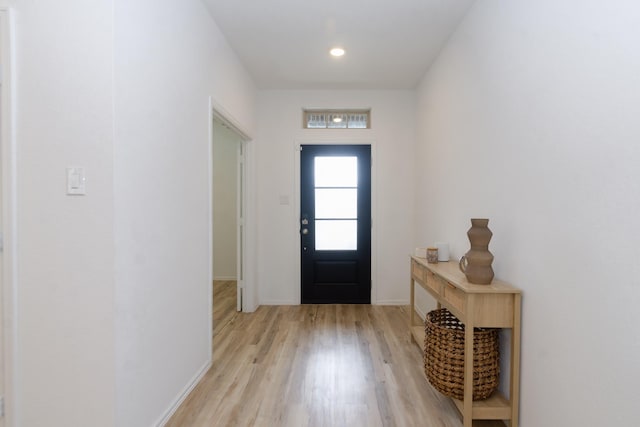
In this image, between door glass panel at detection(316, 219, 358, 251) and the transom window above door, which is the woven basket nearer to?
door glass panel at detection(316, 219, 358, 251)

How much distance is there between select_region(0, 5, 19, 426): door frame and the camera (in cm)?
156

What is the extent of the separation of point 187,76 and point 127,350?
166 cm

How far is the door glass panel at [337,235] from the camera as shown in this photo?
4.45 metres

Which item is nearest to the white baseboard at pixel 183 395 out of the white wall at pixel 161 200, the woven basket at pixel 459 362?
the white wall at pixel 161 200

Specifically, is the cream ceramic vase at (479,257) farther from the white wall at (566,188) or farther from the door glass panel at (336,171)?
the door glass panel at (336,171)

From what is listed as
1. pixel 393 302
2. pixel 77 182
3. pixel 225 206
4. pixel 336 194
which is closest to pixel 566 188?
pixel 77 182

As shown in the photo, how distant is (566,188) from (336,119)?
3.28 meters

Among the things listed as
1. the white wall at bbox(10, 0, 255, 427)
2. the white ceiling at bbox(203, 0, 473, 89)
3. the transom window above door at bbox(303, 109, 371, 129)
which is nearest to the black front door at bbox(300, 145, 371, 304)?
the transom window above door at bbox(303, 109, 371, 129)

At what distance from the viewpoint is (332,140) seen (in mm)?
4398

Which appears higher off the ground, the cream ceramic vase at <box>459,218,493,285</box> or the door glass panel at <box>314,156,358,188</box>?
the door glass panel at <box>314,156,358,188</box>

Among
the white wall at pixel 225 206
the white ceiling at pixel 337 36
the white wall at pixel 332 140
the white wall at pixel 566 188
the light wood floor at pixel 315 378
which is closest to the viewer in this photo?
the white wall at pixel 566 188

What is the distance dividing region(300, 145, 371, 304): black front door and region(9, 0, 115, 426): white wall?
297 cm

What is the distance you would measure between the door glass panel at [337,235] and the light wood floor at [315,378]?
0.91 m

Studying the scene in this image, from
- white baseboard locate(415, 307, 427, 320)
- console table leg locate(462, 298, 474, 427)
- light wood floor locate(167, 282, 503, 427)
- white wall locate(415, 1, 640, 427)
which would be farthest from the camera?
white baseboard locate(415, 307, 427, 320)
